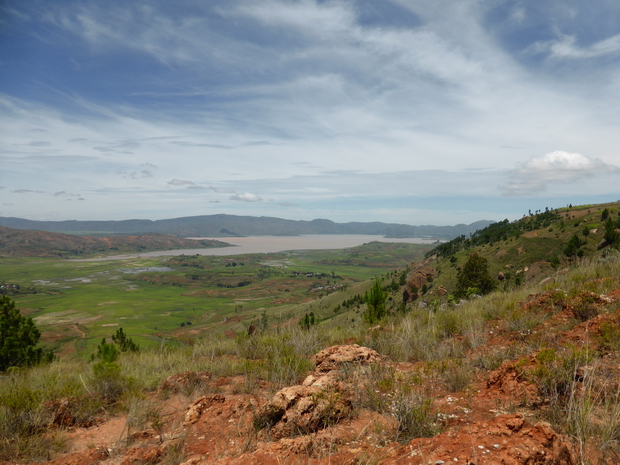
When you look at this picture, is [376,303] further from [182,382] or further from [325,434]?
[325,434]

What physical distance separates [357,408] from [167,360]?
639 cm

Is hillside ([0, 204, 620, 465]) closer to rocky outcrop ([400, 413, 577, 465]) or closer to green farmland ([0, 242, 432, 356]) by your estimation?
rocky outcrop ([400, 413, 577, 465])

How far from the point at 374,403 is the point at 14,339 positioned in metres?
21.6

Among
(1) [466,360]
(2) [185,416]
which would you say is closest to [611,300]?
(1) [466,360]

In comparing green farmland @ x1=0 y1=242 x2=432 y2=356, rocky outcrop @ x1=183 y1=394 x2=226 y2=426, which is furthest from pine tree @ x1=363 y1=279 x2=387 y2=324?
green farmland @ x1=0 y1=242 x2=432 y2=356

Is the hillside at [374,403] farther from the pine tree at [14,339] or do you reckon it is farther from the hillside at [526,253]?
the hillside at [526,253]

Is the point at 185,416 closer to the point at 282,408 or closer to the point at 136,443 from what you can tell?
the point at 136,443

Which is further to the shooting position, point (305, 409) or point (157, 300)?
point (157, 300)

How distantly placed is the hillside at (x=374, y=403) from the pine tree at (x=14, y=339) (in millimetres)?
12436

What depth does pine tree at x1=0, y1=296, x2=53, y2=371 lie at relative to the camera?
15.8 metres

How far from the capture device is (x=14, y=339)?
53.8 feet

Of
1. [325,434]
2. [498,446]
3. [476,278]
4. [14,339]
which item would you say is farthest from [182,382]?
[476,278]

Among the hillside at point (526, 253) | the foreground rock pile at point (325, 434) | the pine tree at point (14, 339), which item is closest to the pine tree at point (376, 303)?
the foreground rock pile at point (325, 434)

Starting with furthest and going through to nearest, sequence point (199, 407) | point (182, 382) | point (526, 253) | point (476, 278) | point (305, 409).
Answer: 1. point (526, 253)
2. point (476, 278)
3. point (182, 382)
4. point (199, 407)
5. point (305, 409)
